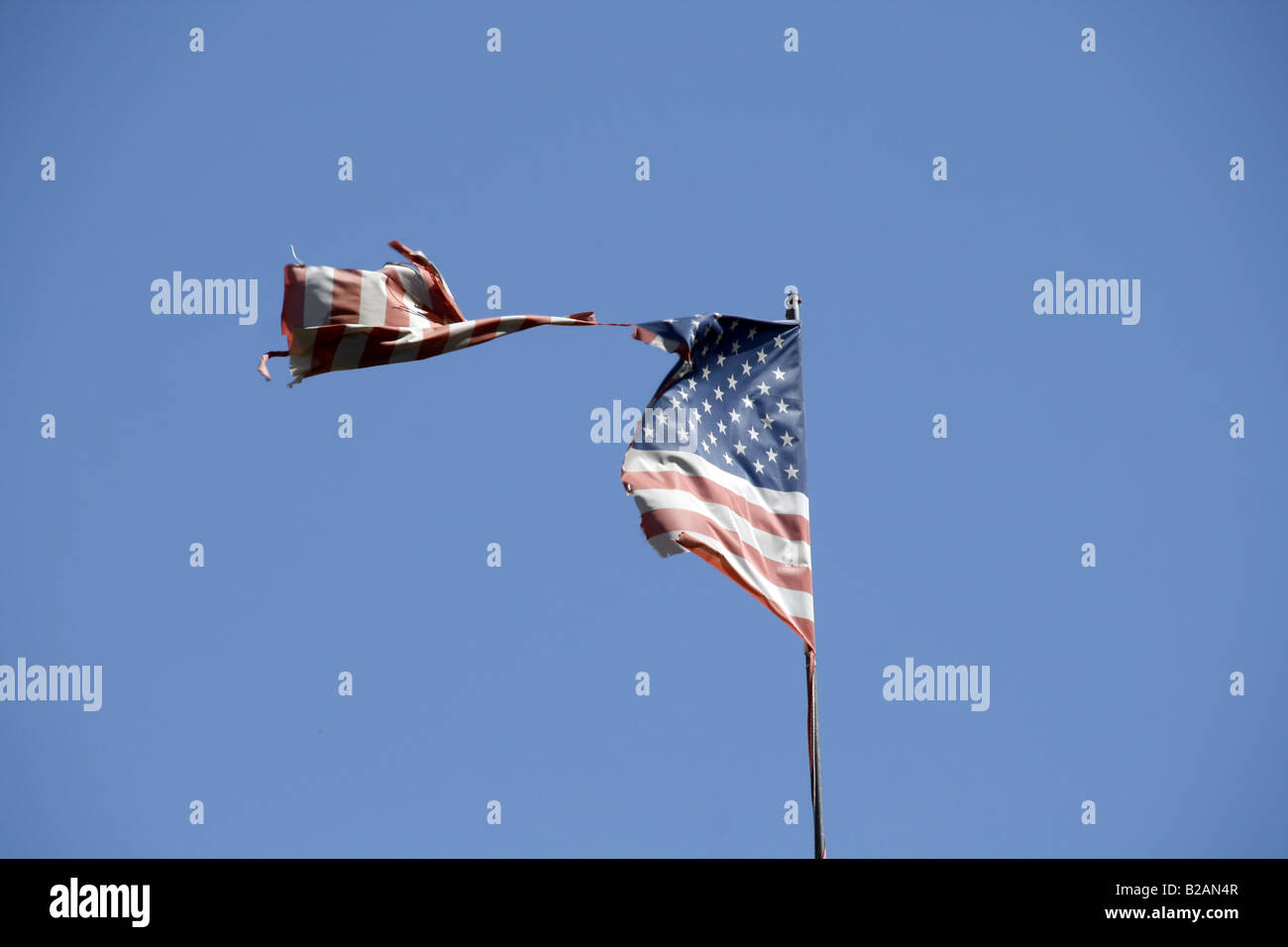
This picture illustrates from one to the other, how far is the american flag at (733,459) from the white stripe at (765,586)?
0.01 metres

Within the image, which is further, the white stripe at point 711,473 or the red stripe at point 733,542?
the white stripe at point 711,473

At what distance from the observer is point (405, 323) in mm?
20859

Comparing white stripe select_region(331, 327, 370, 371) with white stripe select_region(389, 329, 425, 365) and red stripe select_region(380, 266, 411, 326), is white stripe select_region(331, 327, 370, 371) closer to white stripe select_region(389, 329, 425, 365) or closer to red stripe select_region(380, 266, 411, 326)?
white stripe select_region(389, 329, 425, 365)

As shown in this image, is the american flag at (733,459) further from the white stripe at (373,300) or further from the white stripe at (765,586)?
the white stripe at (373,300)

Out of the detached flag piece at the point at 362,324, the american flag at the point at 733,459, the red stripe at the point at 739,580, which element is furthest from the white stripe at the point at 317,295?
the red stripe at the point at 739,580

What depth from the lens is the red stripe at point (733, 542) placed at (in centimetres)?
1931

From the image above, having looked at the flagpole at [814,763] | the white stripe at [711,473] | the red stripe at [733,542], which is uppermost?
the white stripe at [711,473]

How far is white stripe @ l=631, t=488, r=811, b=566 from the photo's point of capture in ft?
63.8

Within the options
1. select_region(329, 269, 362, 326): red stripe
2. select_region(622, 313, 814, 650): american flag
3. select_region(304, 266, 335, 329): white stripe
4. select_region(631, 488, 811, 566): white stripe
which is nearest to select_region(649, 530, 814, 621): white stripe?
select_region(622, 313, 814, 650): american flag
